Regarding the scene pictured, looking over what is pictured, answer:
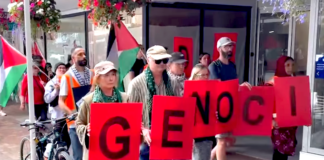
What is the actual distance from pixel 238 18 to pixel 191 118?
5994 mm

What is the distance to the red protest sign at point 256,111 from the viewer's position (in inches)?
154

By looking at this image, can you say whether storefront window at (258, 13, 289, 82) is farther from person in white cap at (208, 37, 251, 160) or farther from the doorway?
person in white cap at (208, 37, 251, 160)

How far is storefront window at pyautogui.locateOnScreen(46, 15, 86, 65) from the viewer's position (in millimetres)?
10391

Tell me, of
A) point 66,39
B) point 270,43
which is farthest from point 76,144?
point 66,39

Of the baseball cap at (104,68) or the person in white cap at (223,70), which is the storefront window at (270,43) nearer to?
the person in white cap at (223,70)

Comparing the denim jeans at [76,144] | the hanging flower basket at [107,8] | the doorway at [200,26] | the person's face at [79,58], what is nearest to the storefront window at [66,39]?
the doorway at [200,26]

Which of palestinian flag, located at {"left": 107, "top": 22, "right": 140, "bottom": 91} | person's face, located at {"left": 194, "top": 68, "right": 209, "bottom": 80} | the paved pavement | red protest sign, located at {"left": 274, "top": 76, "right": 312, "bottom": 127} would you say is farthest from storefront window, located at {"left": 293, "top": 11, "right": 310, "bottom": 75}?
person's face, located at {"left": 194, "top": 68, "right": 209, "bottom": 80}

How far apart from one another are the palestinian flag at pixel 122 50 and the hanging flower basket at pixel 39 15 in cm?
236

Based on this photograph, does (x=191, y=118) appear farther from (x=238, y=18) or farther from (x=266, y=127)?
(x=238, y=18)

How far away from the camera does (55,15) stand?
22.9 ft

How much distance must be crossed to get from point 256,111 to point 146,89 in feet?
4.45

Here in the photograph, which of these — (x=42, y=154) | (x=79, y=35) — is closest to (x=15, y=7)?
(x=42, y=154)

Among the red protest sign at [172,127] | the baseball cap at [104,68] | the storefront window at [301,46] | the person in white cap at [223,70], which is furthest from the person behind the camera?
the storefront window at [301,46]

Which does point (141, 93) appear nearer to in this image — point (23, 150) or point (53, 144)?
point (53, 144)
